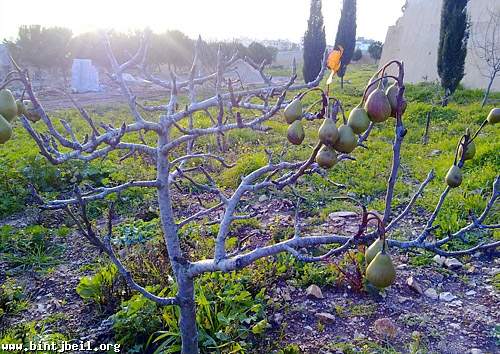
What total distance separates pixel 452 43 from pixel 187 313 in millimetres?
12706

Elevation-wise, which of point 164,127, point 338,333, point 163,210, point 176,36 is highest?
point 176,36

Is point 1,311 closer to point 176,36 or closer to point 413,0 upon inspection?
point 413,0

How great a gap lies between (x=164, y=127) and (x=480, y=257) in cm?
334

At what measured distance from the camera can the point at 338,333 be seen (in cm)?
287

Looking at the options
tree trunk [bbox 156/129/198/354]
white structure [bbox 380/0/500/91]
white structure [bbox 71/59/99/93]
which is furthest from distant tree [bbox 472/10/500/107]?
white structure [bbox 71/59/99/93]

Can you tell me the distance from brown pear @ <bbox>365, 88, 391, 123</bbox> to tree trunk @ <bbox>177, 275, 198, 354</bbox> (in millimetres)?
1269

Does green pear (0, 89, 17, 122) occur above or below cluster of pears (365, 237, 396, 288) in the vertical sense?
above

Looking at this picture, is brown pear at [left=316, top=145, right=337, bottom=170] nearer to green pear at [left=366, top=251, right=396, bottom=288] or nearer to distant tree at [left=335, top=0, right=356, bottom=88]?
green pear at [left=366, top=251, right=396, bottom=288]

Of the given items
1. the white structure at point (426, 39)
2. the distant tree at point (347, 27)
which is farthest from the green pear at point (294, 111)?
the distant tree at point (347, 27)

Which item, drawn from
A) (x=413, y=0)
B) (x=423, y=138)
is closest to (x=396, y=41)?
(x=413, y=0)

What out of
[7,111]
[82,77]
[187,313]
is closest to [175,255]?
[187,313]

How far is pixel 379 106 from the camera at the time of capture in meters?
1.17

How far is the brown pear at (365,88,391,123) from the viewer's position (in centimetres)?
117

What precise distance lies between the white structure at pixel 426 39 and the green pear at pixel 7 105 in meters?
14.2
